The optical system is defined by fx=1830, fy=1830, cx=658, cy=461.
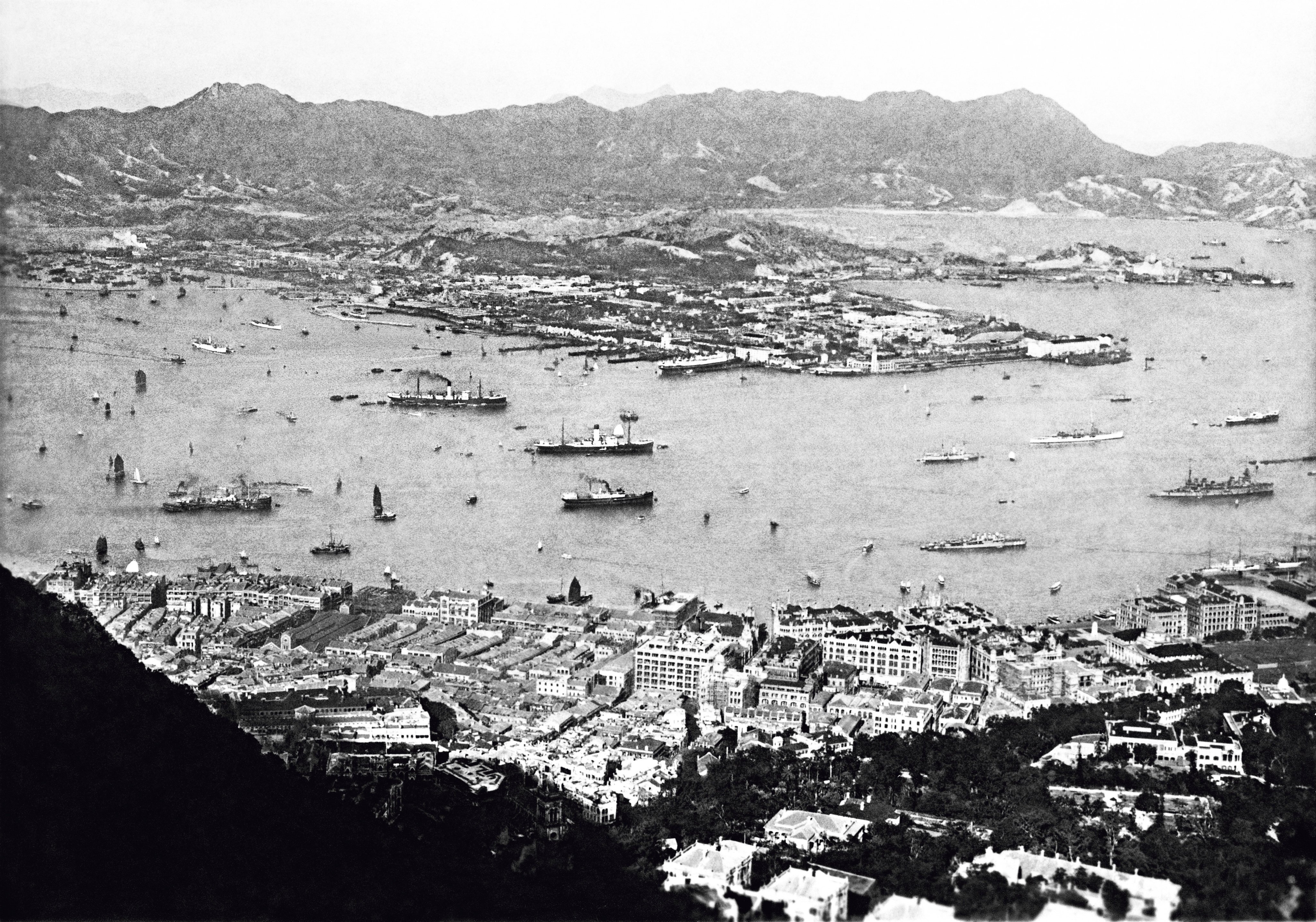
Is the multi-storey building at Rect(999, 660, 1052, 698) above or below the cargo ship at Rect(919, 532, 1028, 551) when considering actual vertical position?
below

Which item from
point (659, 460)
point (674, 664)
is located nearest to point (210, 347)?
point (659, 460)

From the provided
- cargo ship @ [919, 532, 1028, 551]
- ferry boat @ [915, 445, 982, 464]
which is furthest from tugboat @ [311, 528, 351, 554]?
ferry boat @ [915, 445, 982, 464]

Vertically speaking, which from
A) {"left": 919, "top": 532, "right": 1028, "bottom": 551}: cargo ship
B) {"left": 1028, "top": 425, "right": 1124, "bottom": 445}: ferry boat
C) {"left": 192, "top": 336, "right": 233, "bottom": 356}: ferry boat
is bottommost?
{"left": 919, "top": 532, "right": 1028, "bottom": 551}: cargo ship

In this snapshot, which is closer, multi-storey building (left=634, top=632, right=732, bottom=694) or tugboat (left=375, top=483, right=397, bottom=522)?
multi-storey building (left=634, top=632, right=732, bottom=694)

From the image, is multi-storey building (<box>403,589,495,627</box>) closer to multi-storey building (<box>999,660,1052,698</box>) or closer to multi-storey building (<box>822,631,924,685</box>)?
multi-storey building (<box>822,631,924,685</box>)

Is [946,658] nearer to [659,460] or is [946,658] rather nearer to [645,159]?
[659,460]

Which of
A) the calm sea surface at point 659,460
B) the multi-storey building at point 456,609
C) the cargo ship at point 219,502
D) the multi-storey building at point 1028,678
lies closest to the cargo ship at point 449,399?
the calm sea surface at point 659,460
